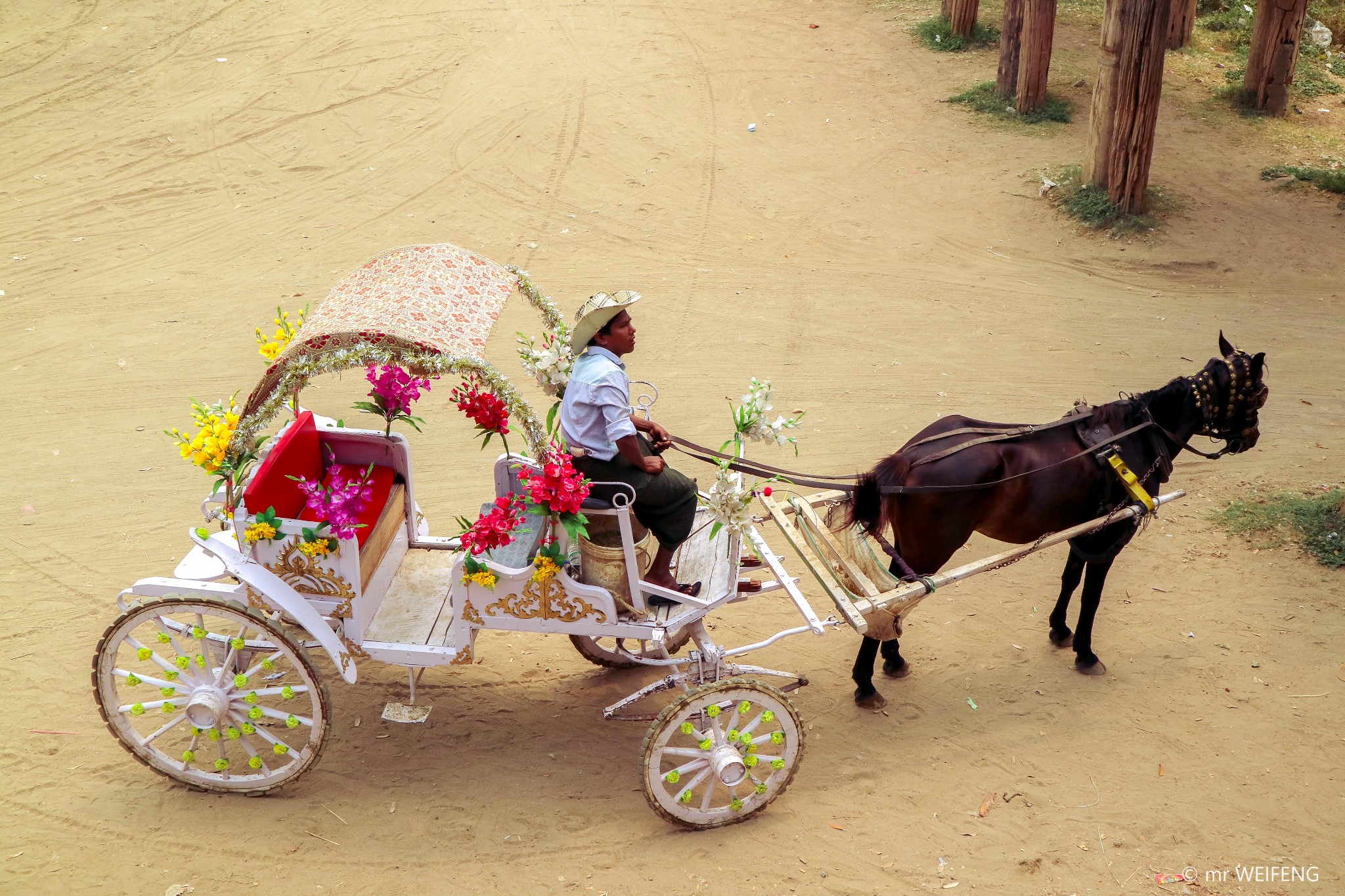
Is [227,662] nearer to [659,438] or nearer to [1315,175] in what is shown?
[659,438]

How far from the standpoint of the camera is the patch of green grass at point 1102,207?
11805 millimetres

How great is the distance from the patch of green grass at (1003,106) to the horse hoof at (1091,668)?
32.9 feet

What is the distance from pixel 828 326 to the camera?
1020cm

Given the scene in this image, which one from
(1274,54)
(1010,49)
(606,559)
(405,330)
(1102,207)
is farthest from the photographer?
(1010,49)

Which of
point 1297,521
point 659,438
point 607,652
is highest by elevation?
point 659,438

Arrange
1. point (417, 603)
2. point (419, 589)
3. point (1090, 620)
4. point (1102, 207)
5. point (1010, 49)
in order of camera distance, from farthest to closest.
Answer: point (1010, 49), point (1102, 207), point (1090, 620), point (419, 589), point (417, 603)

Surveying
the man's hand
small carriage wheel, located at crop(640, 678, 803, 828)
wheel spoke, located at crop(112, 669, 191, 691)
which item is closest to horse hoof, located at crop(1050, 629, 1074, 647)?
small carriage wheel, located at crop(640, 678, 803, 828)

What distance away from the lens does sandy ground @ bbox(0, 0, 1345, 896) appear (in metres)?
5.18

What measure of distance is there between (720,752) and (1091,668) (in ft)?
8.89

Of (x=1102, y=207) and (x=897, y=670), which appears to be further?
(x=1102, y=207)

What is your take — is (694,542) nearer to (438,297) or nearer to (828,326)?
(438,297)

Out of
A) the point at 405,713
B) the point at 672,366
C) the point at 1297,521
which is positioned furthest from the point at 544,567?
the point at 1297,521

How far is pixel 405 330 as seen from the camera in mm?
4516

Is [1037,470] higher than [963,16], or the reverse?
[963,16]
